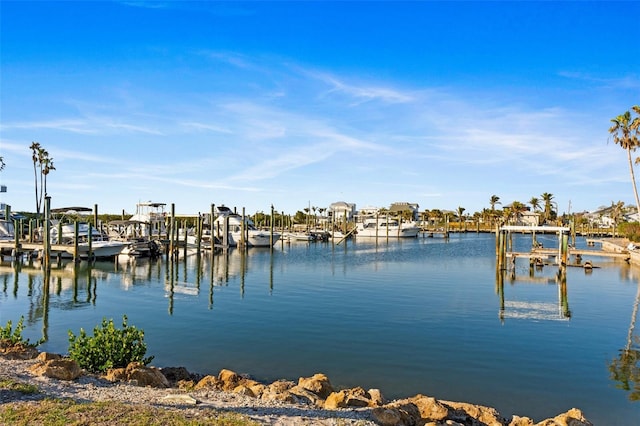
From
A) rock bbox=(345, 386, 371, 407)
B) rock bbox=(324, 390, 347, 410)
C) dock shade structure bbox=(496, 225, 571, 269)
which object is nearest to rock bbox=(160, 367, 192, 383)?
rock bbox=(324, 390, 347, 410)

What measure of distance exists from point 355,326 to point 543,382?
8.26m

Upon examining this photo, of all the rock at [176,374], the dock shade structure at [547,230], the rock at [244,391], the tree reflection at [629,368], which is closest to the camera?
the rock at [244,391]

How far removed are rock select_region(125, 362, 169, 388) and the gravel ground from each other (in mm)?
612

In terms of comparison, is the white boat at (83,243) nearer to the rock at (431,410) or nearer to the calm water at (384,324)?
the calm water at (384,324)

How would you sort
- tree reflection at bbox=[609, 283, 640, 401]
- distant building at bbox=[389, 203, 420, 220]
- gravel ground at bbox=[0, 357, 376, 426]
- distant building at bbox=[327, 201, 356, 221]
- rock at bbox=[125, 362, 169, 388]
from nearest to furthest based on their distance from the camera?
gravel ground at bbox=[0, 357, 376, 426] < rock at bbox=[125, 362, 169, 388] < tree reflection at bbox=[609, 283, 640, 401] < distant building at bbox=[389, 203, 420, 220] < distant building at bbox=[327, 201, 356, 221]

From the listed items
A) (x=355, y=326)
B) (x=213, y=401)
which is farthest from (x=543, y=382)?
(x=213, y=401)

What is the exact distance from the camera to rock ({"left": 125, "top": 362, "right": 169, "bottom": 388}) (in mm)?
11859

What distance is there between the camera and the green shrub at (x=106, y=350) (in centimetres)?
1284

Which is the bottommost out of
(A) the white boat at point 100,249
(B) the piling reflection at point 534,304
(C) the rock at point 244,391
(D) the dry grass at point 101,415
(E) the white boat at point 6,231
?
(B) the piling reflection at point 534,304

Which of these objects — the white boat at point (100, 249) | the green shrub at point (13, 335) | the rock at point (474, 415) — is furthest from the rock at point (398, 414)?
the white boat at point (100, 249)

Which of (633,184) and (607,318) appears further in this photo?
(633,184)

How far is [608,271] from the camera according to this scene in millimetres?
41688

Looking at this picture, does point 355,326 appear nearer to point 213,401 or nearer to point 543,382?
point 543,382

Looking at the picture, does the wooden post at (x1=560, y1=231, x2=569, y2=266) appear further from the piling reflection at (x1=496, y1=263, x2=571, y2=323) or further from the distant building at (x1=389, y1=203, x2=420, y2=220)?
the distant building at (x1=389, y1=203, x2=420, y2=220)
